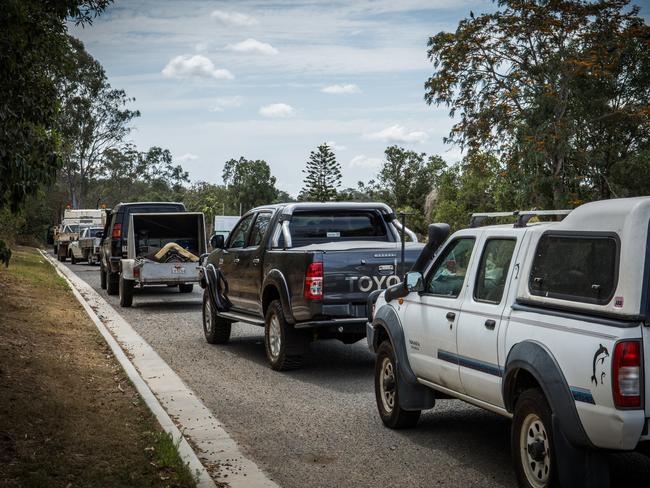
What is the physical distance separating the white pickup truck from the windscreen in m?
4.45

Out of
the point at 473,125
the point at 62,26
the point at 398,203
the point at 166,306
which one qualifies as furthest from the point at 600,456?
the point at 398,203

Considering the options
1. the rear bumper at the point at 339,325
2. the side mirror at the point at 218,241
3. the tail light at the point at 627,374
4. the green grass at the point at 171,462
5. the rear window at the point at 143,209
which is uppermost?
the rear window at the point at 143,209

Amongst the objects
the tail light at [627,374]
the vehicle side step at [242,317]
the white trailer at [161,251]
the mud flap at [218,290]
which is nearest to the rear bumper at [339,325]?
the vehicle side step at [242,317]

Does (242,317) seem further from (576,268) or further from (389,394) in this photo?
(576,268)

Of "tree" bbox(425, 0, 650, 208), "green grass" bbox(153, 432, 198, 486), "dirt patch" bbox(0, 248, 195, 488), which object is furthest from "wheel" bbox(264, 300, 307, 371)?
"tree" bbox(425, 0, 650, 208)

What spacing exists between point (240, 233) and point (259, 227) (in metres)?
1.10

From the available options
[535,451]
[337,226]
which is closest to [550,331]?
[535,451]

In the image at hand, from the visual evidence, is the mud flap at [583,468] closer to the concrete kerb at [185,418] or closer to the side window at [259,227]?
the concrete kerb at [185,418]

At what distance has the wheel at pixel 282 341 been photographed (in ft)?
35.2

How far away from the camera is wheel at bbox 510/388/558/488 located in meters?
5.31

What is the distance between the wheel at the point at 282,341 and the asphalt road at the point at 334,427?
14 cm

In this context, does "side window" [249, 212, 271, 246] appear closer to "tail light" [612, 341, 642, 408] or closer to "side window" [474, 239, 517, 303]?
"side window" [474, 239, 517, 303]

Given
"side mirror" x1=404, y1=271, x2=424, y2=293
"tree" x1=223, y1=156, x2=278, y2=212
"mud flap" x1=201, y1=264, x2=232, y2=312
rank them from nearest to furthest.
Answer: "side mirror" x1=404, y1=271, x2=424, y2=293 → "mud flap" x1=201, y1=264, x2=232, y2=312 → "tree" x1=223, y1=156, x2=278, y2=212

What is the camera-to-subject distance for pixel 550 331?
5.33m
